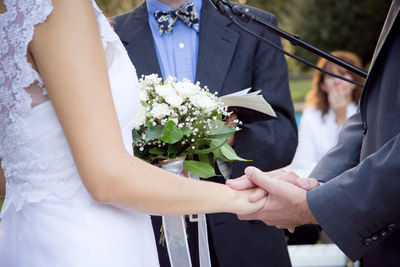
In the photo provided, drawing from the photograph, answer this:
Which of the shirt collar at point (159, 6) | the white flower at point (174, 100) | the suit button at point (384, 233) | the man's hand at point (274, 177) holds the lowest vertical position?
the man's hand at point (274, 177)

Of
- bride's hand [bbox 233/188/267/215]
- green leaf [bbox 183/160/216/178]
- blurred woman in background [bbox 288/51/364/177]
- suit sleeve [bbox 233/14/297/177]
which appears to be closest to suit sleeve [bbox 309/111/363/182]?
suit sleeve [bbox 233/14/297/177]

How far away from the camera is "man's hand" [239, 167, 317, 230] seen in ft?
7.29

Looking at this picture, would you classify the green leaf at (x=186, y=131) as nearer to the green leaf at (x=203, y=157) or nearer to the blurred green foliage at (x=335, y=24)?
the green leaf at (x=203, y=157)

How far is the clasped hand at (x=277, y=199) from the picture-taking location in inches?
87.0

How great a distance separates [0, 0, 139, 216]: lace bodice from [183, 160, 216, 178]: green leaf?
13.8 inches

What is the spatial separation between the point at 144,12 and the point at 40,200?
1.61 metres

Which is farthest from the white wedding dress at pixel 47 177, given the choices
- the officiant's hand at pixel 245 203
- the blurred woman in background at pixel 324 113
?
the blurred woman in background at pixel 324 113

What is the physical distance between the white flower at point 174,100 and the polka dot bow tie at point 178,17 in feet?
3.00

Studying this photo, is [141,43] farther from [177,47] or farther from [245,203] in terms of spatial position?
[245,203]

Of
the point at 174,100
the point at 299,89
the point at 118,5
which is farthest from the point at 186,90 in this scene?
the point at 299,89

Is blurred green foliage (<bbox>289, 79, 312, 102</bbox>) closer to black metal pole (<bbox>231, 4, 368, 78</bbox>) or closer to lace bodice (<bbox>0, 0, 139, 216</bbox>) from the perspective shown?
black metal pole (<bbox>231, 4, 368, 78</bbox>)

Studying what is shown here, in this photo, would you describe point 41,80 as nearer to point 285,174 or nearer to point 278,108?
point 285,174

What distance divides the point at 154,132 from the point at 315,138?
175 inches

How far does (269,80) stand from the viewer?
276 centimetres
